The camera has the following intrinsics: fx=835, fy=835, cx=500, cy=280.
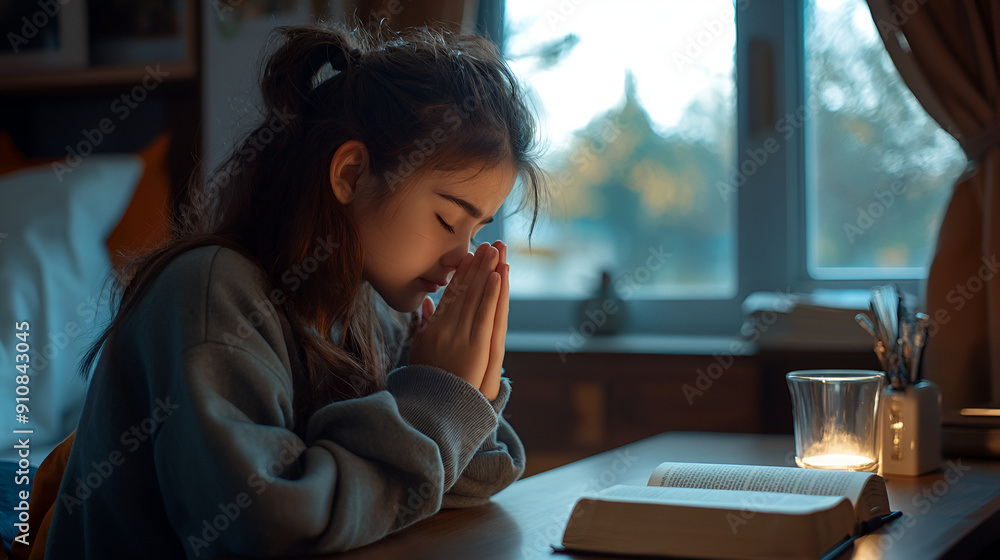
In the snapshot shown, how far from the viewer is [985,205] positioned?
4.84ft

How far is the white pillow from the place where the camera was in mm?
1672

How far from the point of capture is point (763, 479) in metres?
0.79

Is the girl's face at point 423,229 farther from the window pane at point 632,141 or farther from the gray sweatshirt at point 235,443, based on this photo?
the window pane at point 632,141

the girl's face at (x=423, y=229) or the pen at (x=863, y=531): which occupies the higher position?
the girl's face at (x=423, y=229)

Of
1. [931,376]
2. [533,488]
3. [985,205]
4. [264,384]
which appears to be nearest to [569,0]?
[985,205]

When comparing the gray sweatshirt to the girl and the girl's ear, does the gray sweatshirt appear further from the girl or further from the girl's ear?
the girl's ear

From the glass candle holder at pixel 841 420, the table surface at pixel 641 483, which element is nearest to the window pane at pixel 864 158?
the table surface at pixel 641 483

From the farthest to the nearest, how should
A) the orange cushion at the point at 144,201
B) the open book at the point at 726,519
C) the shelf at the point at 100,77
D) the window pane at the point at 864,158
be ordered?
the shelf at the point at 100,77, the orange cushion at the point at 144,201, the window pane at the point at 864,158, the open book at the point at 726,519

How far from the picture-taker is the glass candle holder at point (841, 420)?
0.94 m

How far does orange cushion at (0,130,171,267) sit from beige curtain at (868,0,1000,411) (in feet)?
5.23

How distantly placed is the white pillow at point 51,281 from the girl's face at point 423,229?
3.05 feet

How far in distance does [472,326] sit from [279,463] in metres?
0.27

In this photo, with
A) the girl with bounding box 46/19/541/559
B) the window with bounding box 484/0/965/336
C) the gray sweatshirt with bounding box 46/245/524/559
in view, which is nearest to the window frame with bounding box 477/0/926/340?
the window with bounding box 484/0/965/336

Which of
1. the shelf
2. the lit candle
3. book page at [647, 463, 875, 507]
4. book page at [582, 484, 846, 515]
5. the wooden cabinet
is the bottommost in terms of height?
the wooden cabinet
